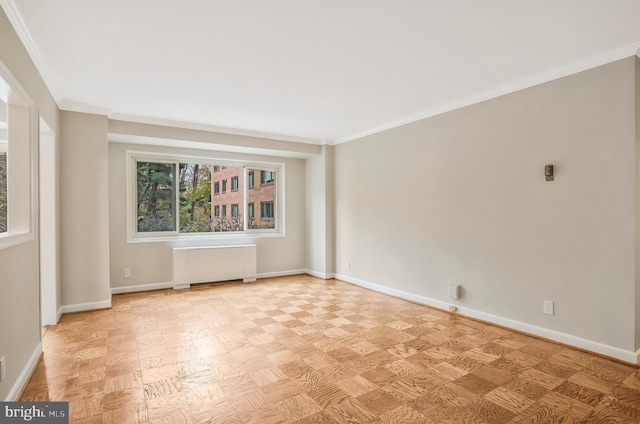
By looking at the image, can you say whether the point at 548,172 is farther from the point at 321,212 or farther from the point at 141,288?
the point at 141,288

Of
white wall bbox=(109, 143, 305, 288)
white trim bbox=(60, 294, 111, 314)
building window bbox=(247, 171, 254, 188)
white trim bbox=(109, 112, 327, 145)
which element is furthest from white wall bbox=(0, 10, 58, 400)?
building window bbox=(247, 171, 254, 188)

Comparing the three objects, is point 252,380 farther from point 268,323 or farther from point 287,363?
point 268,323

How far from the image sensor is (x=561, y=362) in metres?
2.69

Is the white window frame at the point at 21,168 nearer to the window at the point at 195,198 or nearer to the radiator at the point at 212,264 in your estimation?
the radiator at the point at 212,264

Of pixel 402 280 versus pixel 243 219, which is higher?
pixel 243 219

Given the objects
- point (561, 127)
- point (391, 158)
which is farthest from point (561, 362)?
point (391, 158)

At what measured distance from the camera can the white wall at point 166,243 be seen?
4953 mm

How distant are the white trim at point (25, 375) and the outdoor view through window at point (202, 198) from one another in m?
Answer: 2.72

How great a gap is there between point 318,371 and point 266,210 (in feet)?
13.6

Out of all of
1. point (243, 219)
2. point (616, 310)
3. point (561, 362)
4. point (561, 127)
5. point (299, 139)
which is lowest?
point (561, 362)

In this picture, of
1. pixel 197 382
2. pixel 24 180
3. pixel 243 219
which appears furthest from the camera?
pixel 243 219

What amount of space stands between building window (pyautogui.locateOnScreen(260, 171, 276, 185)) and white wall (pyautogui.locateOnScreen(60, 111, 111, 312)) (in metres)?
2.70

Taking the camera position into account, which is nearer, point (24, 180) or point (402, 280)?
point (24, 180)

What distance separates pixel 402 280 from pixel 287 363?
2.40 meters
